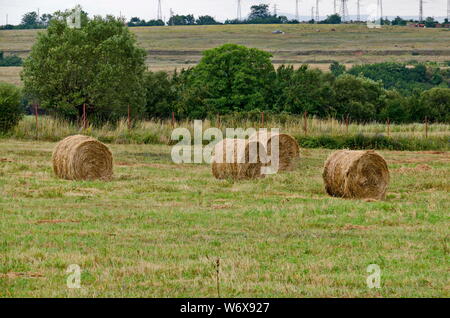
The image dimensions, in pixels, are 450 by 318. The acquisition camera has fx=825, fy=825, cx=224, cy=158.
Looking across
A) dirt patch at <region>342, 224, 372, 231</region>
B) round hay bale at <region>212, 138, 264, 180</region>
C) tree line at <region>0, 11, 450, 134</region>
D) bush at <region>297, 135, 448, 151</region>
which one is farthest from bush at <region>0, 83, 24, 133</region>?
dirt patch at <region>342, 224, 372, 231</region>

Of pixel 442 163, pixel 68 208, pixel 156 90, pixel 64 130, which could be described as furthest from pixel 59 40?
pixel 68 208

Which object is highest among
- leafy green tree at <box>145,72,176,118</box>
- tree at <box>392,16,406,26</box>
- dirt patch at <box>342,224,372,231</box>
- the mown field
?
tree at <box>392,16,406,26</box>

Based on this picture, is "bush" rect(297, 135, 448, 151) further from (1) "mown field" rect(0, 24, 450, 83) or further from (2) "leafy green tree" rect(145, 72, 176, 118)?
(1) "mown field" rect(0, 24, 450, 83)

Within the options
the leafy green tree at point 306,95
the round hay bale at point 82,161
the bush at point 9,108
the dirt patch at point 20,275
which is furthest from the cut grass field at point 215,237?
the leafy green tree at point 306,95

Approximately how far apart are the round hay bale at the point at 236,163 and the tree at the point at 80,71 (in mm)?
21804

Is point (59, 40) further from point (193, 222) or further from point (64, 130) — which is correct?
point (193, 222)

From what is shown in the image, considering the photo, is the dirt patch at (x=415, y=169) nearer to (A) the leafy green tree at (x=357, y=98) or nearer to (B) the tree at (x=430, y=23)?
(A) the leafy green tree at (x=357, y=98)

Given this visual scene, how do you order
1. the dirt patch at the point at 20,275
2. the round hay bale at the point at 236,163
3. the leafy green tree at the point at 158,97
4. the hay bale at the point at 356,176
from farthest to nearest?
the leafy green tree at the point at 158,97, the round hay bale at the point at 236,163, the hay bale at the point at 356,176, the dirt patch at the point at 20,275

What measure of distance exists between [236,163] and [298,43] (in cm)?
13956

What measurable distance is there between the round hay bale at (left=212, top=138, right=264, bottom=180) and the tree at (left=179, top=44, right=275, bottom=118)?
133 ft

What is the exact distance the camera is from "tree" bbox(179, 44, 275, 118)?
67.8 metres

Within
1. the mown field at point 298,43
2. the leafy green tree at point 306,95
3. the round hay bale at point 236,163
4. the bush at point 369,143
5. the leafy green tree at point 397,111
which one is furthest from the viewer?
the mown field at point 298,43

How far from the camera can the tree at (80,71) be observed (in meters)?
44.7

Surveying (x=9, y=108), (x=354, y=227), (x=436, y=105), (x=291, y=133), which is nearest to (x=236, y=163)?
(x=354, y=227)
